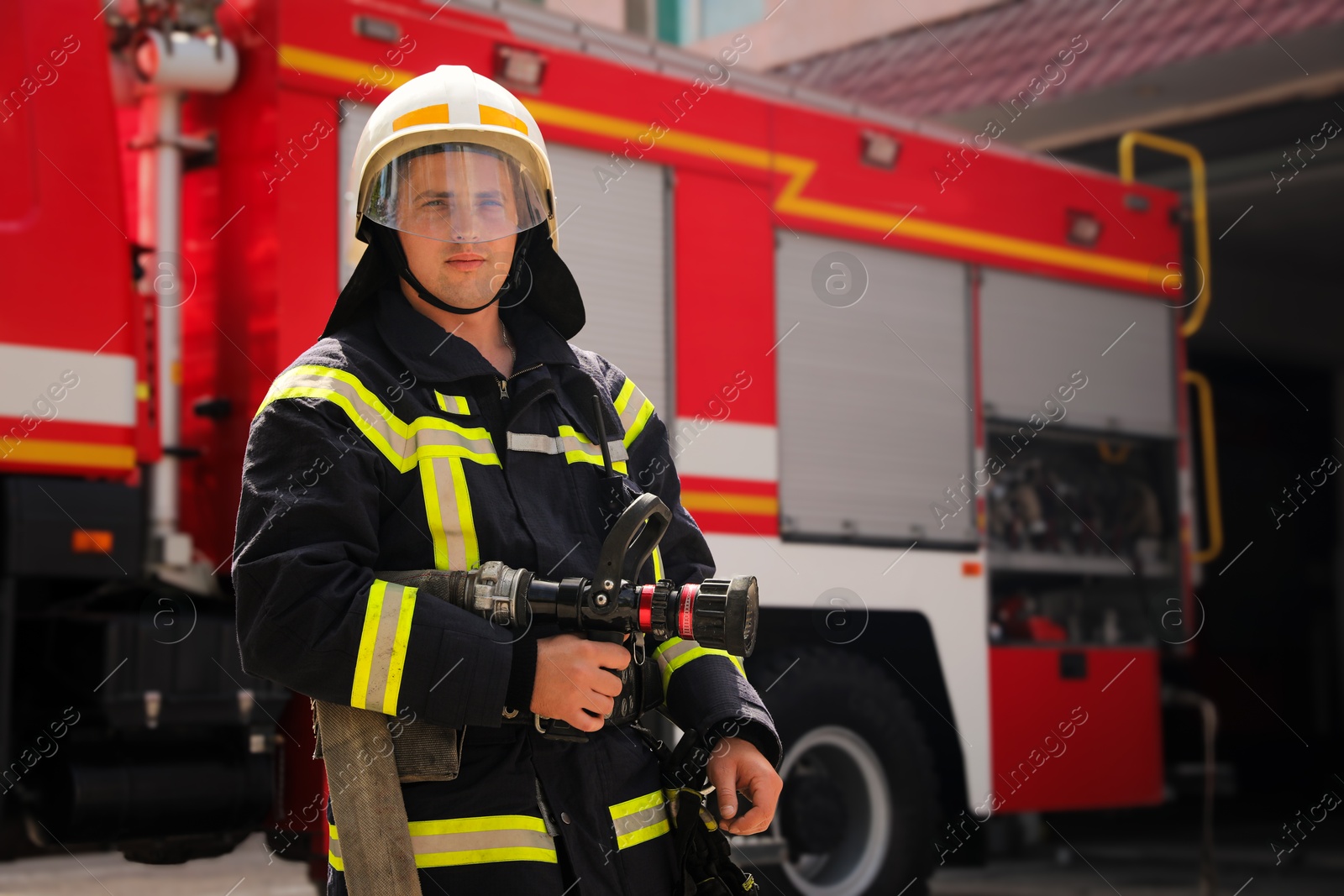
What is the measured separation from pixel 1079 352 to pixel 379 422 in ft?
16.8

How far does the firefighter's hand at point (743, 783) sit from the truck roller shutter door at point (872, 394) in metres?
3.23

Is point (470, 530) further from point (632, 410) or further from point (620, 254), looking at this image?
point (620, 254)

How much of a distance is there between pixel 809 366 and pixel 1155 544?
2.28 metres

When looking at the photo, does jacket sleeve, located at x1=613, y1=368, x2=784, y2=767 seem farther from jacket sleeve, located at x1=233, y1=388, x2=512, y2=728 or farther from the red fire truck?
the red fire truck

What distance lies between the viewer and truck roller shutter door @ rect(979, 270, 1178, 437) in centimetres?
637

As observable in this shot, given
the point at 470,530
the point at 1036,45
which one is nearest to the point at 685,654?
the point at 470,530

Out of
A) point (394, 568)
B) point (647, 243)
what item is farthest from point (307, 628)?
point (647, 243)

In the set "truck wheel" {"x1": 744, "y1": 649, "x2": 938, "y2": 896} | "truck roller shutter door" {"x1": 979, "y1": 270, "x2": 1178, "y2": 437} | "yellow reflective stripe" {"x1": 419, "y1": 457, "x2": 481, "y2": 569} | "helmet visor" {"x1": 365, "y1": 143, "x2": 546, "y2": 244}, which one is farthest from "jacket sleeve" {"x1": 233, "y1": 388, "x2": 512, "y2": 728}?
"truck roller shutter door" {"x1": 979, "y1": 270, "x2": 1178, "y2": 437}

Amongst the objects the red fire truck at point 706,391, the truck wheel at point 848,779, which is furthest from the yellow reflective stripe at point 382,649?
the truck wheel at point 848,779

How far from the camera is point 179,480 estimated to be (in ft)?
15.5

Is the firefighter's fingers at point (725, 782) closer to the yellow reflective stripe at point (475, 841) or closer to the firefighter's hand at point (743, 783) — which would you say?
the firefighter's hand at point (743, 783)

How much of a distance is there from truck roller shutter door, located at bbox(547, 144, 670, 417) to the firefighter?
2.61 metres

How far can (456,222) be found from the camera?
220cm

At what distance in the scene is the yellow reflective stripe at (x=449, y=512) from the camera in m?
2.08
